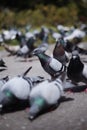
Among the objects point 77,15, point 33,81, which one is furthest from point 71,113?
point 77,15

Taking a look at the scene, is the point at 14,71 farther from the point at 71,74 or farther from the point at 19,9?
the point at 19,9

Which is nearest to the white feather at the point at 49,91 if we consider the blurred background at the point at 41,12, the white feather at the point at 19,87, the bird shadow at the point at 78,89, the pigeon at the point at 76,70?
the white feather at the point at 19,87

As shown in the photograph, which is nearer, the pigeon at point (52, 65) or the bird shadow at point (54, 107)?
the bird shadow at point (54, 107)

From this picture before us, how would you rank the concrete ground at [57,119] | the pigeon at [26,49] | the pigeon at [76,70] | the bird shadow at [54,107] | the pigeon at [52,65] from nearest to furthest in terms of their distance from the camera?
the concrete ground at [57,119], the bird shadow at [54,107], the pigeon at [76,70], the pigeon at [52,65], the pigeon at [26,49]

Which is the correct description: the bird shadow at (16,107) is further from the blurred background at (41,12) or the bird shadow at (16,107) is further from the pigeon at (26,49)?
the blurred background at (41,12)

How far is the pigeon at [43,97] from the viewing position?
6.29 metres

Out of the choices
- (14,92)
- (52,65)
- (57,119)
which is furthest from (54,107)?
(52,65)

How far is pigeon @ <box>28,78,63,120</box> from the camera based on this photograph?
6.29 metres

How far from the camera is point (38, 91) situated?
640 cm

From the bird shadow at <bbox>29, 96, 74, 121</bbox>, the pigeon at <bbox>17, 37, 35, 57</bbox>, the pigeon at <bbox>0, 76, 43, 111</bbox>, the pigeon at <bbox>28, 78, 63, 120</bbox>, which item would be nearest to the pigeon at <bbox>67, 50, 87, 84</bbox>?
the bird shadow at <bbox>29, 96, 74, 121</bbox>

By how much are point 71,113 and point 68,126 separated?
41cm

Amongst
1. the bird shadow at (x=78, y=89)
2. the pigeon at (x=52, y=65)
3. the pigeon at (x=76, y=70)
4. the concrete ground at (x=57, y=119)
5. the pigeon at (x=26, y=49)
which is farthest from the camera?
the pigeon at (x=26, y=49)

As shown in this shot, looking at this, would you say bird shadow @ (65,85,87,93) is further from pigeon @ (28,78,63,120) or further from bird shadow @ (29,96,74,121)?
pigeon @ (28,78,63,120)

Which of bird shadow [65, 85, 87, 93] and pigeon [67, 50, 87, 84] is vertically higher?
pigeon [67, 50, 87, 84]
